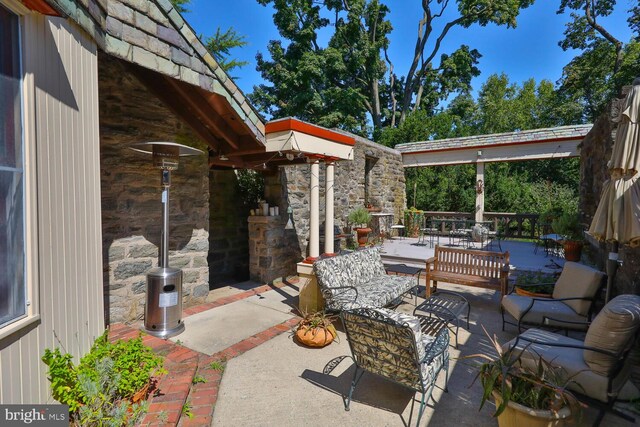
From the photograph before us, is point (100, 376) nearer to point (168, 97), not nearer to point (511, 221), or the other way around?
point (168, 97)

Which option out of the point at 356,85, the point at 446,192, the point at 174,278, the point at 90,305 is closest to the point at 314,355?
the point at 174,278

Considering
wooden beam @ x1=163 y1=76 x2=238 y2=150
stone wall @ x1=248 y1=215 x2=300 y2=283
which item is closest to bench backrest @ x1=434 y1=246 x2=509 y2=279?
stone wall @ x1=248 y1=215 x2=300 y2=283

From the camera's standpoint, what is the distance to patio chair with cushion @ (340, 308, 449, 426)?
2.14 metres

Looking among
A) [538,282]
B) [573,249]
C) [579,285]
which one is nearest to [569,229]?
[573,249]

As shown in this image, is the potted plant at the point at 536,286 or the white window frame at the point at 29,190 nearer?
the white window frame at the point at 29,190

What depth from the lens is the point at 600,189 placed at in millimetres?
5211

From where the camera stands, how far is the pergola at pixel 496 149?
898 centimetres

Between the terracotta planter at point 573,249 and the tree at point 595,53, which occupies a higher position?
the tree at point 595,53

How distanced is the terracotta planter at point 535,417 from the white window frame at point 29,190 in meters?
2.69

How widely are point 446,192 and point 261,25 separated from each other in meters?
14.0

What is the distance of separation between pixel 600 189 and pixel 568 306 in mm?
2915

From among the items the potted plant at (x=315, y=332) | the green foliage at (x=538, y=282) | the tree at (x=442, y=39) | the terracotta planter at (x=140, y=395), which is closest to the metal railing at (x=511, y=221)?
the green foliage at (x=538, y=282)

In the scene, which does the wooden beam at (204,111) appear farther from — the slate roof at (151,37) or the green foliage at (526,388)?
the green foliage at (526,388)

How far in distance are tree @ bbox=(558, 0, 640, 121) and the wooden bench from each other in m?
14.3
